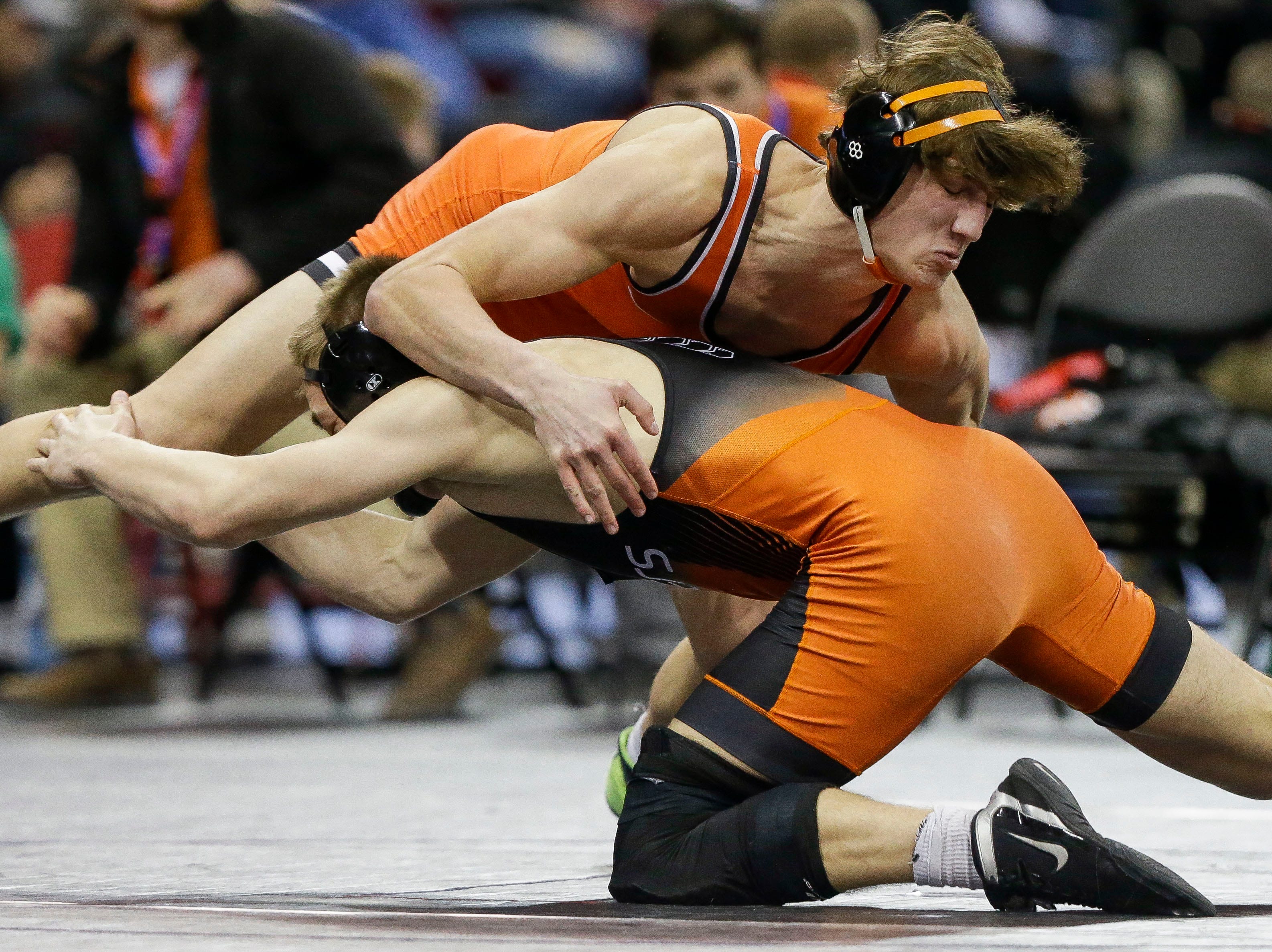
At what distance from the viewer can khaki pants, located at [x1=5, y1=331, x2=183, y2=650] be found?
6012 millimetres

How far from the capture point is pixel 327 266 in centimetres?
350

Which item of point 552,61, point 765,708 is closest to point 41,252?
point 552,61

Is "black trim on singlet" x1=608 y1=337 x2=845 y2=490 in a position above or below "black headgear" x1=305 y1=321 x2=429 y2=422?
above

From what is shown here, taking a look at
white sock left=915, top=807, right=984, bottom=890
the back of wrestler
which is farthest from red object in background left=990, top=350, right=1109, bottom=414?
white sock left=915, top=807, right=984, bottom=890

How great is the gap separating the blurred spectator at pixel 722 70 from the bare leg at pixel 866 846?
2565 millimetres

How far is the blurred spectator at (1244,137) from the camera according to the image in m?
6.51

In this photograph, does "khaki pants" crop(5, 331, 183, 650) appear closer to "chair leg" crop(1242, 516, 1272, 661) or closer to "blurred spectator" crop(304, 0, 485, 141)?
"chair leg" crop(1242, 516, 1272, 661)

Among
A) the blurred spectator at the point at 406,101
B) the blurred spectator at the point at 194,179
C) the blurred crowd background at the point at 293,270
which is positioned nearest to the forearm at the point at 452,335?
the blurred crowd background at the point at 293,270

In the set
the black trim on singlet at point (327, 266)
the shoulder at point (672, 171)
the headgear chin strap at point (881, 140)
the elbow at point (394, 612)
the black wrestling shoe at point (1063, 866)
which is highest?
the headgear chin strap at point (881, 140)

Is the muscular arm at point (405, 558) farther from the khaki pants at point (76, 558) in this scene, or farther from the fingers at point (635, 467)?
the khaki pants at point (76, 558)

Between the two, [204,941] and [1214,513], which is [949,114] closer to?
[204,941]

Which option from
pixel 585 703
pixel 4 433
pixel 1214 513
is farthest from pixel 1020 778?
pixel 585 703

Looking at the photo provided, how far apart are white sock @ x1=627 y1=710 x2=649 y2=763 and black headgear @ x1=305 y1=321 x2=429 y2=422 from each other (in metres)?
0.89

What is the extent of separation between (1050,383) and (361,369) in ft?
10.7
